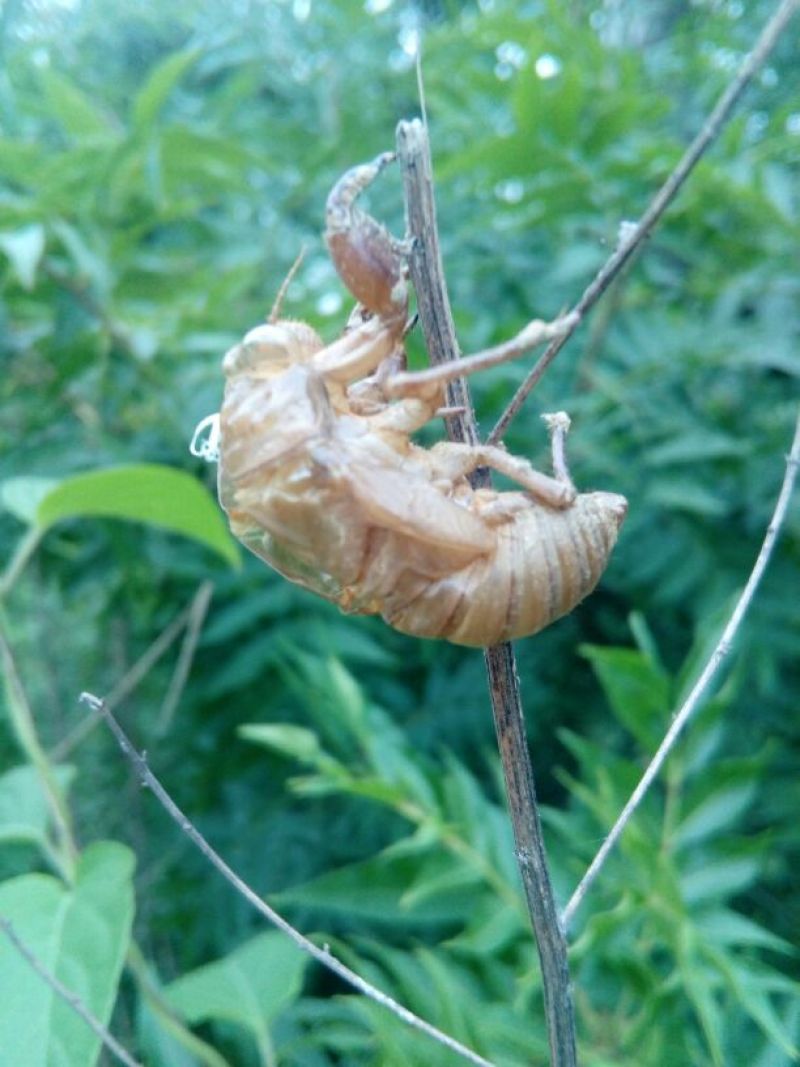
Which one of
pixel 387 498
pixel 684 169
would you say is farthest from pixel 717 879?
pixel 684 169

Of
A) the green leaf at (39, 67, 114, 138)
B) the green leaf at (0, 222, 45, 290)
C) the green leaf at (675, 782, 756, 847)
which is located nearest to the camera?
the green leaf at (675, 782, 756, 847)

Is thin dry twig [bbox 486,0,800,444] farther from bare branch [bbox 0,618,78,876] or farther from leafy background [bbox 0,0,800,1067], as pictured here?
bare branch [bbox 0,618,78,876]

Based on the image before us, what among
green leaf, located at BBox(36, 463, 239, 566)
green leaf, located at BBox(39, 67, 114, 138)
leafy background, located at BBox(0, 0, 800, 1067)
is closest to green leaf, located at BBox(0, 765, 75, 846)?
leafy background, located at BBox(0, 0, 800, 1067)

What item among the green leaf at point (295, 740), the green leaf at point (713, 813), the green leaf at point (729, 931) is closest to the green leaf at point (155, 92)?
the green leaf at point (295, 740)

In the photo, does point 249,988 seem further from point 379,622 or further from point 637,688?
point 379,622

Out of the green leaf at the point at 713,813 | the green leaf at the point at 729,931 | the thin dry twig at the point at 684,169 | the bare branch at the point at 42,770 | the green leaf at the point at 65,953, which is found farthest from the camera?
the green leaf at the point at 713,813

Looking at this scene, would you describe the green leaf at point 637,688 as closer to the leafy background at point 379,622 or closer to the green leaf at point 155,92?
the leafy background at point 379,622
